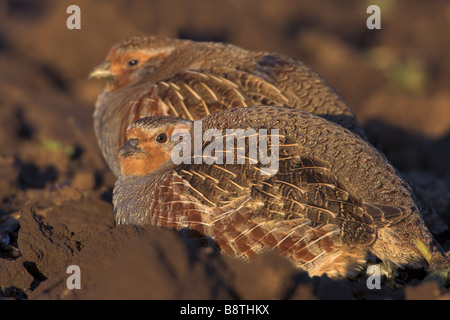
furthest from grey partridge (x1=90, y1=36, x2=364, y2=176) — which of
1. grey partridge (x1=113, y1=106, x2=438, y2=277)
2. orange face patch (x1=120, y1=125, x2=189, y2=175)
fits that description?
grey partridge (x1=113, y1=106, x2=438, y2=277)

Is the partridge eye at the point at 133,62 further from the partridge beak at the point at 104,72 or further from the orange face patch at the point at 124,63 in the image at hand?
the partridge beak at the point at 104,72

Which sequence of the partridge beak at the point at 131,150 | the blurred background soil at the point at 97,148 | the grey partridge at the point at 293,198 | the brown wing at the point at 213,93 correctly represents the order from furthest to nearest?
the brown wing at the point at 213,93
the partridge beak at the point at 131,150
the grey partridge at the point at 293,198
the blurred background soil at the point at 97,148

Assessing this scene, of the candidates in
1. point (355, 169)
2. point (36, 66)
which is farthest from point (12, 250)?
point (36, 66)

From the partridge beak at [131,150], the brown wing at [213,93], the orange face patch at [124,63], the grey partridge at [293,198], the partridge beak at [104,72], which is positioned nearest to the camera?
the grey partridge at [293,198]

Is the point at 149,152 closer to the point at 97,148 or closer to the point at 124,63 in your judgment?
the point at 124,63

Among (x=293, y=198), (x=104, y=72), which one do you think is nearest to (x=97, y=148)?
(x=104, y=72)

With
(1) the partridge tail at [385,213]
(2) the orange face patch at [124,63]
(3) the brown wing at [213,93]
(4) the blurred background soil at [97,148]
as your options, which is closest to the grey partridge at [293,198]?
(1) the partridge tail at [385,213]
